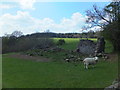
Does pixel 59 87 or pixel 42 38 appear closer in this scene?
pixel 59 87

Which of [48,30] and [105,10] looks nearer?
[105,10]

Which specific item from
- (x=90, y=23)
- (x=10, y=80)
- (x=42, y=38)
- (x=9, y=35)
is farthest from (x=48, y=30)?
(x=10, y=80)

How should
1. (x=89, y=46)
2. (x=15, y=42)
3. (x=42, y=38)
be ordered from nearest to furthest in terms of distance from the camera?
(x=89, y=46) → (x=15, y=42) → (x=42, y=38)

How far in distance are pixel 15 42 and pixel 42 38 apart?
7.71 metres

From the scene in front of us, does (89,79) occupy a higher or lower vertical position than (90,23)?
lower

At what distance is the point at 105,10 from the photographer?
33562mm

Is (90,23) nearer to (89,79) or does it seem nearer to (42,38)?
(42,38)

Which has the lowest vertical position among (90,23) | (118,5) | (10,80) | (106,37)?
(10,80)

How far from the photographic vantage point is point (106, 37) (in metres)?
31.7

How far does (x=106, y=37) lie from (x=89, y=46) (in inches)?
107

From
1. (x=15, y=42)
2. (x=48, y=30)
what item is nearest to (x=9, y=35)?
(x=15, y=42)

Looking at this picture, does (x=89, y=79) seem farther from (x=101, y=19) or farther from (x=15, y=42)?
(x=15, y=42)

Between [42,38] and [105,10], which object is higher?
[105,10]

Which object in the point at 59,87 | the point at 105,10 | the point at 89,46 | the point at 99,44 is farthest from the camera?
the point at 105,10
